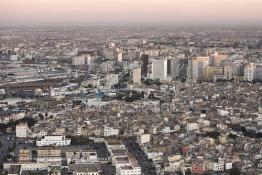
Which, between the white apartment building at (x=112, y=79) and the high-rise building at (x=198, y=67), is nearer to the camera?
the white apartment building at (x=112, y=79)

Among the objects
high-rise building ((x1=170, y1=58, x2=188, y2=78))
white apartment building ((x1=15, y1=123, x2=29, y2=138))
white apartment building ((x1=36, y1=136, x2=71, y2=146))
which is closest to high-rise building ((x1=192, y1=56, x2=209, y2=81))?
high-rise building ((x1=170, y1=58, x2=188, y2=78))

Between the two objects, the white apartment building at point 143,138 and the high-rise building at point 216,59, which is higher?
the high-rise building at point 216,59

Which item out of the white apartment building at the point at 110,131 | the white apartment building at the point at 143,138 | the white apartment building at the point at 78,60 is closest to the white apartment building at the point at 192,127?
the white apartment building at the point at 143,138

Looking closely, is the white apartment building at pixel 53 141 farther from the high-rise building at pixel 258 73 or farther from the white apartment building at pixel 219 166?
the high-rise building at pixel 258 73

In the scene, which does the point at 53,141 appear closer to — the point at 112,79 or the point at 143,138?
the point at 143,138

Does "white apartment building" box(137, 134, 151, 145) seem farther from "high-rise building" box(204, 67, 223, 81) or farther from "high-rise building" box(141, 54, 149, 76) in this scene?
"high-rise building" box(141, 54, 149, 76)

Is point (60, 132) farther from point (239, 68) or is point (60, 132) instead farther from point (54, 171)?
point (239, 68)

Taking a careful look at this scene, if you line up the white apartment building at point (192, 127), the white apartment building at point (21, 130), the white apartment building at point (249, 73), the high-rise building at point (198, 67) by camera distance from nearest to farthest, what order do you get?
the white apartment building at point (21, 130), the white apartment building at point (192, 127), the white apartment building at point (249, 73), the high-rise building at point (198, 67)
